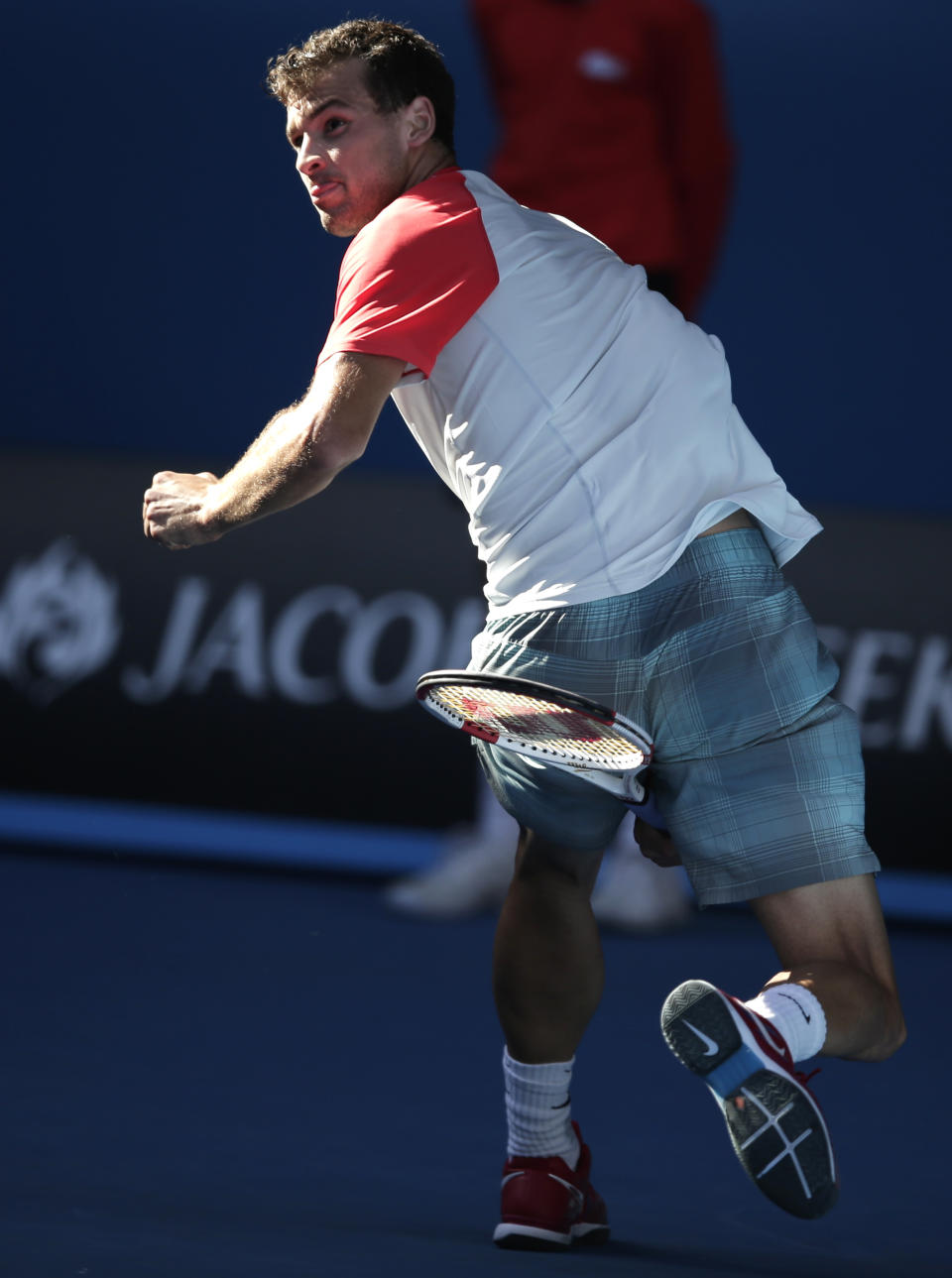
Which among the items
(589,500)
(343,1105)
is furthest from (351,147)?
(343,1105)

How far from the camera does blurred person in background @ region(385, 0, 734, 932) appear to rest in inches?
168

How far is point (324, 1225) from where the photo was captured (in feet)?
8.08

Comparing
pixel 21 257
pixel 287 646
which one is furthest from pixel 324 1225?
pixel 21 257

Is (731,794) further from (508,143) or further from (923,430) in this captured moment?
(923,430)

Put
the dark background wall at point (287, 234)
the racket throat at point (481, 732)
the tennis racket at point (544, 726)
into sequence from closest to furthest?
1. the tennis racket at point (544, 726)
2. the racket throat at point (481, 732)
3. the dark background wall at point (287, 234)

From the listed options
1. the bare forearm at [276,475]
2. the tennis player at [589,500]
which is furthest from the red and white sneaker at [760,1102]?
the bare forearm at [276,475]

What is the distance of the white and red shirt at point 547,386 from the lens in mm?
2205

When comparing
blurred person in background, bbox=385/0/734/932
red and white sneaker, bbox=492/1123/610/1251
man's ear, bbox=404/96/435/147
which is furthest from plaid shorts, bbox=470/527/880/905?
blurred person in background, bbox=385/0/734/932

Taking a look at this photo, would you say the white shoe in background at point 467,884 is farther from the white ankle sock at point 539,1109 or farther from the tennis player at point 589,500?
the tennis player at point 589,500

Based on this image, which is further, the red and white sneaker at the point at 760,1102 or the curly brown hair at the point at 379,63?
the curly brown hair at the point at 379,63

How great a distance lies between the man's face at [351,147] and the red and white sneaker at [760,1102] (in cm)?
103

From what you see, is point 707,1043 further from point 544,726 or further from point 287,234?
point 287,234

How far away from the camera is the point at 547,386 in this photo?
2.24m

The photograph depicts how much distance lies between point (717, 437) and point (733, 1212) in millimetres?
1037
